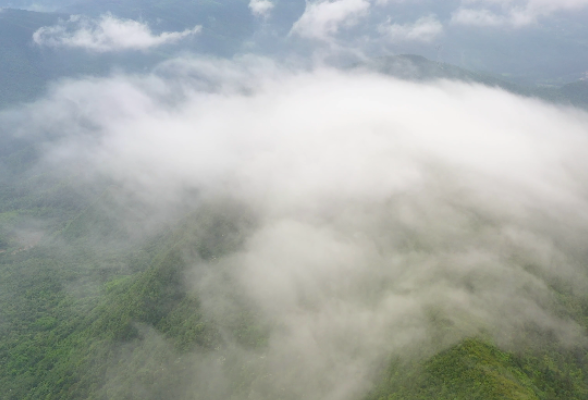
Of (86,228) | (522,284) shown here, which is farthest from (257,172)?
(522,284)

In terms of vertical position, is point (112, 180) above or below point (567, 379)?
below

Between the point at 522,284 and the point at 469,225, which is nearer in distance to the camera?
the point at 522,284

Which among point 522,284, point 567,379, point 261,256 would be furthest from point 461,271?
point 261,256

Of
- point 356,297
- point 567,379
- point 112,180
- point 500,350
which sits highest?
point 500,350

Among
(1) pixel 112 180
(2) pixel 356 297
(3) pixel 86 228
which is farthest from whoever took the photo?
(1) pixel 112 180

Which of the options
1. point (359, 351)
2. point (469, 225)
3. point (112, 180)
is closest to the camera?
point (359, 351)

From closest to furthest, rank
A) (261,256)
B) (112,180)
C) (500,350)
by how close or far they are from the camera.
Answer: (500,350)
(261,256)
(112,180)

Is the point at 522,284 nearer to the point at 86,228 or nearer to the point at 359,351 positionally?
the point at 359,351

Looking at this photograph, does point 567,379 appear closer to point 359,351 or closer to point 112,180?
point 359,351

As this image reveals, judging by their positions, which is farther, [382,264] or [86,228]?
[86,228]
